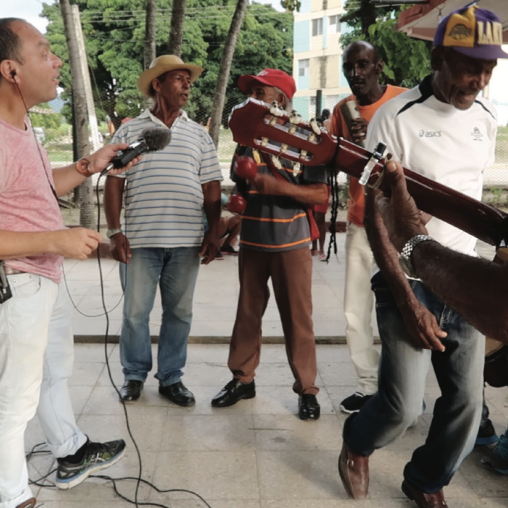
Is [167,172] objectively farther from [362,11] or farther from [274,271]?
[362,11]

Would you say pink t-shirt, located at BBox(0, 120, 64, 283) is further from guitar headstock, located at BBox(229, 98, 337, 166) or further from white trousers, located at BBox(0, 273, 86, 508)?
guitar headstock, located at BBox(229, 98, 337, 166)

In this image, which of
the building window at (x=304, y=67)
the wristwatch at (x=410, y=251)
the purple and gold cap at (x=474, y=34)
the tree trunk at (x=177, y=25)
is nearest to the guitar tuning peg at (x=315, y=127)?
the wristwatch at (x=410, y=251)

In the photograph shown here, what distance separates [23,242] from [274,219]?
5.52ft

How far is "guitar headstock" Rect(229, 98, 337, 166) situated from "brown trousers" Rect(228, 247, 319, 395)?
167 cm

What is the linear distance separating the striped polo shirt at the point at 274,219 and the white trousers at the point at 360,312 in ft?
1.16

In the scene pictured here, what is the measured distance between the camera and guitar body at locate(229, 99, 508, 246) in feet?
6.50

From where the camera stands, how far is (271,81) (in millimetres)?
3617

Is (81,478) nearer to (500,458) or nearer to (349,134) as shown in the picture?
(500,458)

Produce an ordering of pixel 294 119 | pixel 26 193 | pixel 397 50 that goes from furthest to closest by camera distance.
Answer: pixel 397 50 < pixel 26 193 < pixel 294 119

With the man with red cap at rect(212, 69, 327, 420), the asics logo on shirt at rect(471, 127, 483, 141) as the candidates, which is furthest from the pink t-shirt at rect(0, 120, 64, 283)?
the asics logo on shirt at rect(471, 127, 483, 141)

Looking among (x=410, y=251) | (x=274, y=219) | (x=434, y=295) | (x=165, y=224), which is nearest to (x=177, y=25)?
(x=165, y=224)

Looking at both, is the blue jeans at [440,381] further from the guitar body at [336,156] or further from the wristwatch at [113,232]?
the wristwatch at [113,232]

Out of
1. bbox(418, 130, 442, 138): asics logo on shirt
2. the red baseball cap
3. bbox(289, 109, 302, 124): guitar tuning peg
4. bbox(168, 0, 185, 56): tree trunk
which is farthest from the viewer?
bbox(168, 0, 185, 56): tree trunk

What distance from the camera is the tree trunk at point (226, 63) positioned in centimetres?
999
